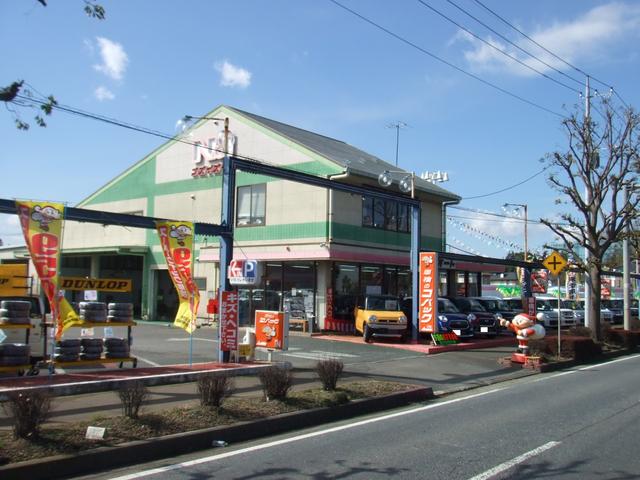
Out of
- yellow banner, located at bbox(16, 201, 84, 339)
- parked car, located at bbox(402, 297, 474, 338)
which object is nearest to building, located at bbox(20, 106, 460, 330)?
parked car, located at bbox(402, 297, 474, 338)

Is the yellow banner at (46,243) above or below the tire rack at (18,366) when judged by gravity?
above

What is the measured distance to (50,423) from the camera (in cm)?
791

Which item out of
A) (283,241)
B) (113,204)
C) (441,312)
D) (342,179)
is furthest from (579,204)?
(113,204)

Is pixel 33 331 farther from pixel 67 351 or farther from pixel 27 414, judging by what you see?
pixel 27 414

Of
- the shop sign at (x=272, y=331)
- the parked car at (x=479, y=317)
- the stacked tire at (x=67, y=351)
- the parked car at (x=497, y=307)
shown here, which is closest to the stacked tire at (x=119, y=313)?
the stacked tire at (x=67, y=351)

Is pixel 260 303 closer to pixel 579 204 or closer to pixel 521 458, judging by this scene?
pixel 579 204

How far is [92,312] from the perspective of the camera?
42.2ft

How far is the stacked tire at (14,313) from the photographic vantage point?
37.9ft

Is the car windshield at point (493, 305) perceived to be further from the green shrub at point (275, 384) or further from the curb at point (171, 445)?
the green shrub at point (275, 384)

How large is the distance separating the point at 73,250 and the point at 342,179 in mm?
19568

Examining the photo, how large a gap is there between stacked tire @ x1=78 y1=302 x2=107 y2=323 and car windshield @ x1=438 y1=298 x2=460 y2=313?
1387cm

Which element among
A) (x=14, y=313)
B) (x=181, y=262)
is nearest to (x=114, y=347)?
(x=14, y=313)

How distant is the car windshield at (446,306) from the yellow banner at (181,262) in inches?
495

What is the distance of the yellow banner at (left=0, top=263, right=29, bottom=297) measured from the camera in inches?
481
